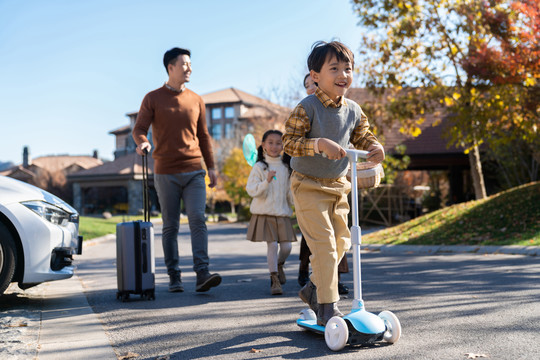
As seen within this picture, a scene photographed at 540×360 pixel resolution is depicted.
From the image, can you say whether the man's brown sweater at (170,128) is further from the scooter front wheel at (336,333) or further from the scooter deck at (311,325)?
the scooter front wheel at (336,333)

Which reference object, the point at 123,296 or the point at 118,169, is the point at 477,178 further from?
the point at 118,169

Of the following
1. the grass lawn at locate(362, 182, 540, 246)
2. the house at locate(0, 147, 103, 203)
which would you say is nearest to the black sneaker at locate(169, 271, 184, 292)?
the grass lawn at locate(362, 182, 540, 246)

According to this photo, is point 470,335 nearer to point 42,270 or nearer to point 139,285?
point 139,285

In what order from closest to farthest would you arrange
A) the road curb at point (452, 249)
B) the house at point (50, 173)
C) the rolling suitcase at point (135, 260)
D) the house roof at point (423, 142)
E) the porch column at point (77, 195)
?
the rolling suitcase at point (135, 260)
the road curb at point (452, 249)
the house roof at point (423, 142)
the porch column at point (77, 195)
the house at point (50, 173)

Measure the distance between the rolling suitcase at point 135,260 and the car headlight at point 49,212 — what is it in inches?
18.7

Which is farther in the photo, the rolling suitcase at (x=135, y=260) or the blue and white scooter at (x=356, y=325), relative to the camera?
the rolling suitcase at (x=135, y=260)

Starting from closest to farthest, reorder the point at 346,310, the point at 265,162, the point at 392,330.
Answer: the point at 392,330 < the point at 346,310 < the point at 265,162

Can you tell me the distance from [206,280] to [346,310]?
1.42 meters

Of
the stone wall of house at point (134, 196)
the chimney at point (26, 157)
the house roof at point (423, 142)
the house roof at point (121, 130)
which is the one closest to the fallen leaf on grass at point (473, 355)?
the house roof at point (423, 142)

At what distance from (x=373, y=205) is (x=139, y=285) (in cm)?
1692

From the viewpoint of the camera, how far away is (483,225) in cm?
1116

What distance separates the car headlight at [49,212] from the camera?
4.71 meters

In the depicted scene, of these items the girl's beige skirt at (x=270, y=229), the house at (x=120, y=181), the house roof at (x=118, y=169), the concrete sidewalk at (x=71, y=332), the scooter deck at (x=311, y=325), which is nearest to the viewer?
the concrete sidewalk at (x=71, y=332)

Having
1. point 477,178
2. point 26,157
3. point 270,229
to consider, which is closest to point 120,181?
point 26,157
